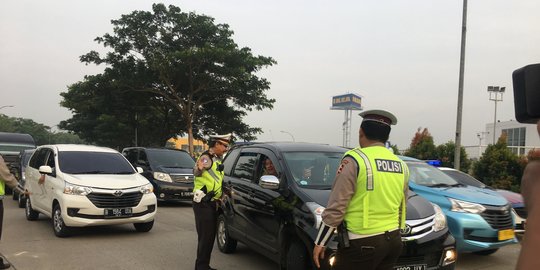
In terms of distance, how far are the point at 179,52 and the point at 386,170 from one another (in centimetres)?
2604

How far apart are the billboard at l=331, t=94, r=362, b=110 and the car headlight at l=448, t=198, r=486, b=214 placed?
69.9 m

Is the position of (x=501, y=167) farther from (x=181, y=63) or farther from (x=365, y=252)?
(x=181, y=63)

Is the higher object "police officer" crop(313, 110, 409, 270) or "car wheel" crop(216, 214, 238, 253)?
"police officer" crop(313, 110, 409, 270)

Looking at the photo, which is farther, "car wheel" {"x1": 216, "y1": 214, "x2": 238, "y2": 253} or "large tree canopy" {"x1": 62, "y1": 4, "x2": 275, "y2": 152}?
"large tree canopy" {"x1": 62, "y1": 4, "x2": 275, "y2": 152}

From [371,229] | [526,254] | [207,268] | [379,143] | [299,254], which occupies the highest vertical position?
[379,143]

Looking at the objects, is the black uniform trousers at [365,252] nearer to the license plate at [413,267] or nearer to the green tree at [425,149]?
the license plate at [413,267]

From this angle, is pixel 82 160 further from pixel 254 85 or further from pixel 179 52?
pixel 254 85

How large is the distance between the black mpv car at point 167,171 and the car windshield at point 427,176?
23.4ft

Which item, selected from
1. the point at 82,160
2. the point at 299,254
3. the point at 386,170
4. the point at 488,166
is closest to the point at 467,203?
the point at 299,254

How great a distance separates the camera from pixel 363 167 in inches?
124

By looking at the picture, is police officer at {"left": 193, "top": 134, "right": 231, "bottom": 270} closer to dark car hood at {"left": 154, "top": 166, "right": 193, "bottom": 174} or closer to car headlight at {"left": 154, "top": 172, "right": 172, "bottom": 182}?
car headlight at {"left": 154, "top": 172, "right": 172, "bottom": 182}

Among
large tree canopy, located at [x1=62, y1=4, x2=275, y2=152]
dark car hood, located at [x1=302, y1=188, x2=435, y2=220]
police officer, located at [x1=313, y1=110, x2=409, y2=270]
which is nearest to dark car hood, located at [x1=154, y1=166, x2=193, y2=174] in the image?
dark car hood, located at [x1=302, y1=188, x2=435, y2=220]

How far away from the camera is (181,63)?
2884cm

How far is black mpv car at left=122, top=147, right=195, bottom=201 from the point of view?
44.0ft
